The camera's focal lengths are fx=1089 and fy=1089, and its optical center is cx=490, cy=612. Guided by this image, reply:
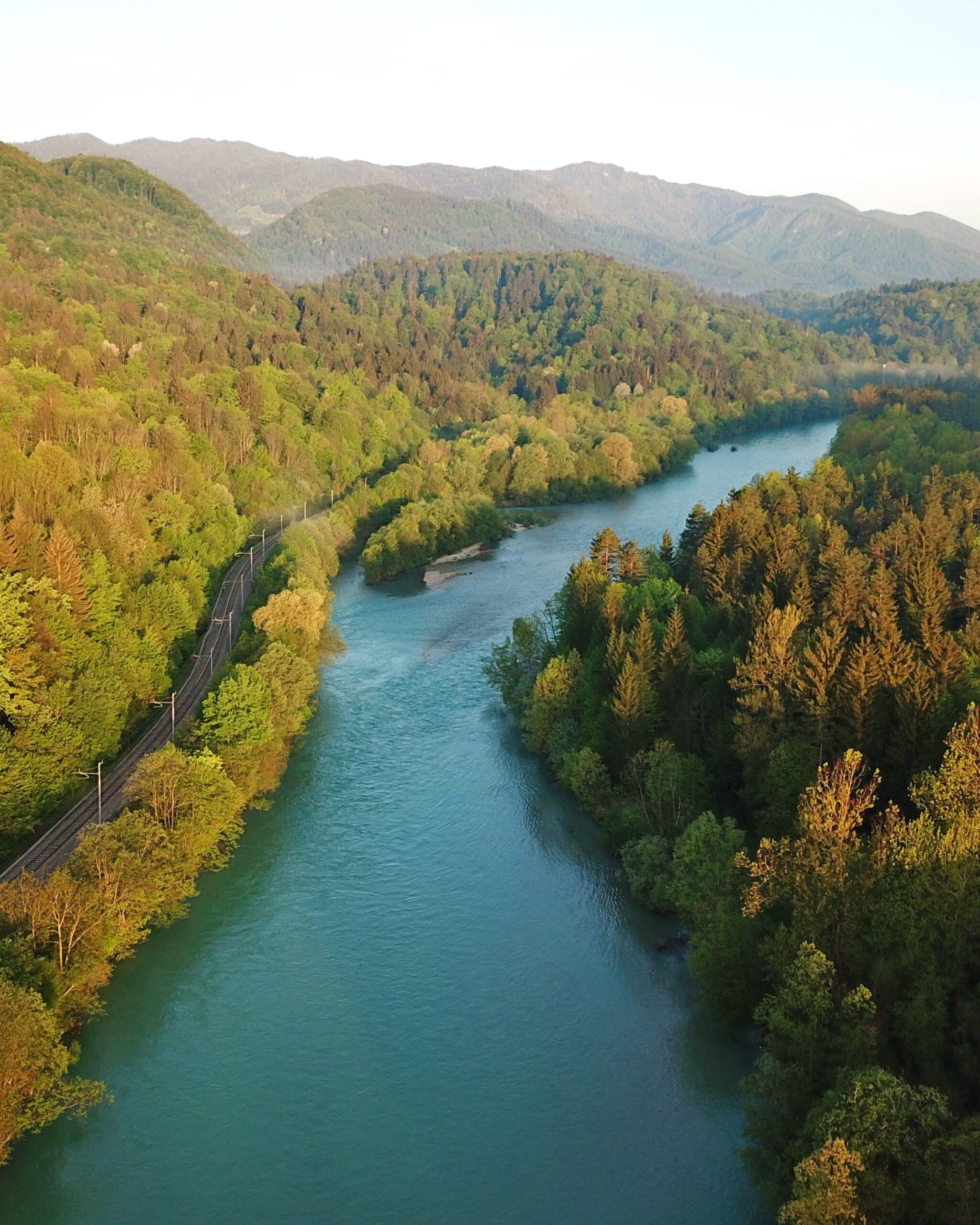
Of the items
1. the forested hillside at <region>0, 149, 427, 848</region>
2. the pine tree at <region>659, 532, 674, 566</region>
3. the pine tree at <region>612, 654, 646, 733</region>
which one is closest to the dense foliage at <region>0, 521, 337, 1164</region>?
the forested hillside at <region>0, 149, 427, 848</region>

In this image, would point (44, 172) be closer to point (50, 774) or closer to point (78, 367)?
point (78, 367)

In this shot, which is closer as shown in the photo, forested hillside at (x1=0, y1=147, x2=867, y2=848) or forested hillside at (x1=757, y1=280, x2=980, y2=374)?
forested hillside at (x1=0, y1=147, x2=867, y2=848)

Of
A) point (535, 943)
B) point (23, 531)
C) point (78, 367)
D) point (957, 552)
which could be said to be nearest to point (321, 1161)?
point (535, 943)

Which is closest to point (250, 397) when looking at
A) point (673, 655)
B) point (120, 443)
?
point (120, 443)

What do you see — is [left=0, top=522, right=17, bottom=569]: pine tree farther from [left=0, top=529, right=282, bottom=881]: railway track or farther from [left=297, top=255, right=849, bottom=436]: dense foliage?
[left=297, top=255, right=849, bottom=436]: dense foliage

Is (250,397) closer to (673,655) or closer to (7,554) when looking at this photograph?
(7,554)

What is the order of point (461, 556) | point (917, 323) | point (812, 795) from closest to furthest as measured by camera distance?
point (812, 795)
point (461, 556)
point (917, 323)

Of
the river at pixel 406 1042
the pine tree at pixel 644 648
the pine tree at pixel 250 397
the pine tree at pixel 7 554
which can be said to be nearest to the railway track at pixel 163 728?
the river at pixel 406 1042
